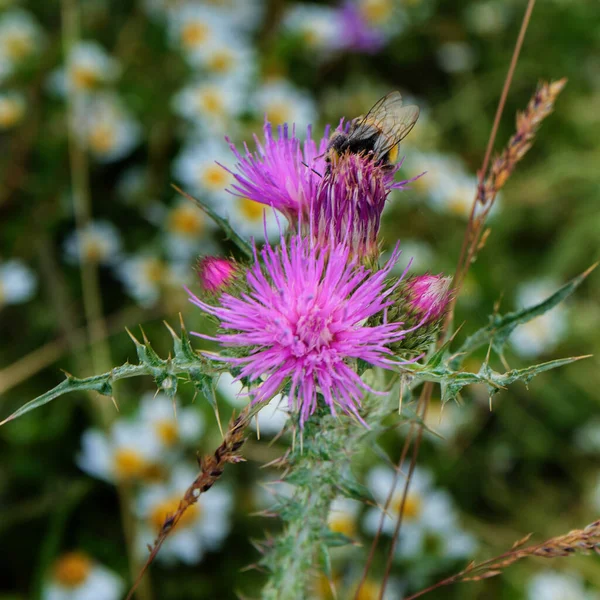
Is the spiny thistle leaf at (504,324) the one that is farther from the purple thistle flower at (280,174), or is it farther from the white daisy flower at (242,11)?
the white daisy flower at (242,11)

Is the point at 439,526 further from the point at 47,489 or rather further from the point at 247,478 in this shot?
the point at 47,489

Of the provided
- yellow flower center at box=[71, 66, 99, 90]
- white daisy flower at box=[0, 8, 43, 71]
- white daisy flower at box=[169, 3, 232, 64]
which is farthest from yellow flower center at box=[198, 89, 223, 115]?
white daisy flower at box=[0, 8, 43, 71]

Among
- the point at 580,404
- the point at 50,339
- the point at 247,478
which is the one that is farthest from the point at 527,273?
the point at 50,339

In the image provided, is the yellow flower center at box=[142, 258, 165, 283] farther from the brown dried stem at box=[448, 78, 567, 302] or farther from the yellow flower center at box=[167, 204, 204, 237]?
the brown dried stem at box=[448, 78, 567, 302]

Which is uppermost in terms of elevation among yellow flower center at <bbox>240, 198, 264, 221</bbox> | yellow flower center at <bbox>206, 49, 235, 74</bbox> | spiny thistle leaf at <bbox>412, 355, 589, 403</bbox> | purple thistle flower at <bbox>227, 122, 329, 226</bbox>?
yellow flower center at <bbox>206, 49, 235, 74</bbox>

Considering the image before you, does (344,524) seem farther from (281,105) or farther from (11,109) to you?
(11,109)
